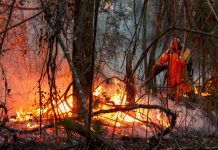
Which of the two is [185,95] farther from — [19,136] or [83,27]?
[83,27]

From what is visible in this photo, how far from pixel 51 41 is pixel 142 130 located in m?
5.13

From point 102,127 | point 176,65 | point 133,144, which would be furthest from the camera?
point 176,65

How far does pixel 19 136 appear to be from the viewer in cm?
779

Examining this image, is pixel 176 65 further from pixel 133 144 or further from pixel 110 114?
pixel 133 144

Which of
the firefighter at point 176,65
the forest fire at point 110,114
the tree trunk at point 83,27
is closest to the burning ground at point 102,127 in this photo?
the forest fire at point 110,114

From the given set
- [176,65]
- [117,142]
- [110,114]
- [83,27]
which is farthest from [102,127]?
[176,65]

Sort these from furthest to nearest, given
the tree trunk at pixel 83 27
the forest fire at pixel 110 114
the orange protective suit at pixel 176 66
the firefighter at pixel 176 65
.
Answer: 1. the orange protective suit at pixel 176 66
2. the firefighter at pixel 176 65
3. the forest fire at pixel 110 114
4. the tree trunk at pixel 83 27

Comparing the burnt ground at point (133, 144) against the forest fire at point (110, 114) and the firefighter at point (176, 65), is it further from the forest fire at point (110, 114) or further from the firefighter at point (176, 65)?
the firefighter at point (176, 65)

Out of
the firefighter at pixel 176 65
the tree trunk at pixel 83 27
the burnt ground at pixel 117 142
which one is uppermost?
the tree trunk at pixel 83 27

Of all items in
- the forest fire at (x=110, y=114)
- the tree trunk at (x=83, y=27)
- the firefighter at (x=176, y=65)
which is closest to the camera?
the tree trunk at (x=83, y=27)

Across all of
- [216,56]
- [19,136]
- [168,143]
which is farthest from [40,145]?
[216,56]

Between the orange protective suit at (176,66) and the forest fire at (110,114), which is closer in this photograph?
the forest fire at (110,114)

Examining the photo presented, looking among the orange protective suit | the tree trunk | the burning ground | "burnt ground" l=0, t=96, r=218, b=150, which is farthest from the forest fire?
the orange protective suit

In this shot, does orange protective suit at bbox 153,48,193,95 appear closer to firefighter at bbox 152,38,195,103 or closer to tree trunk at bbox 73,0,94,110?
firefighter at bbox 152,38,195,103
